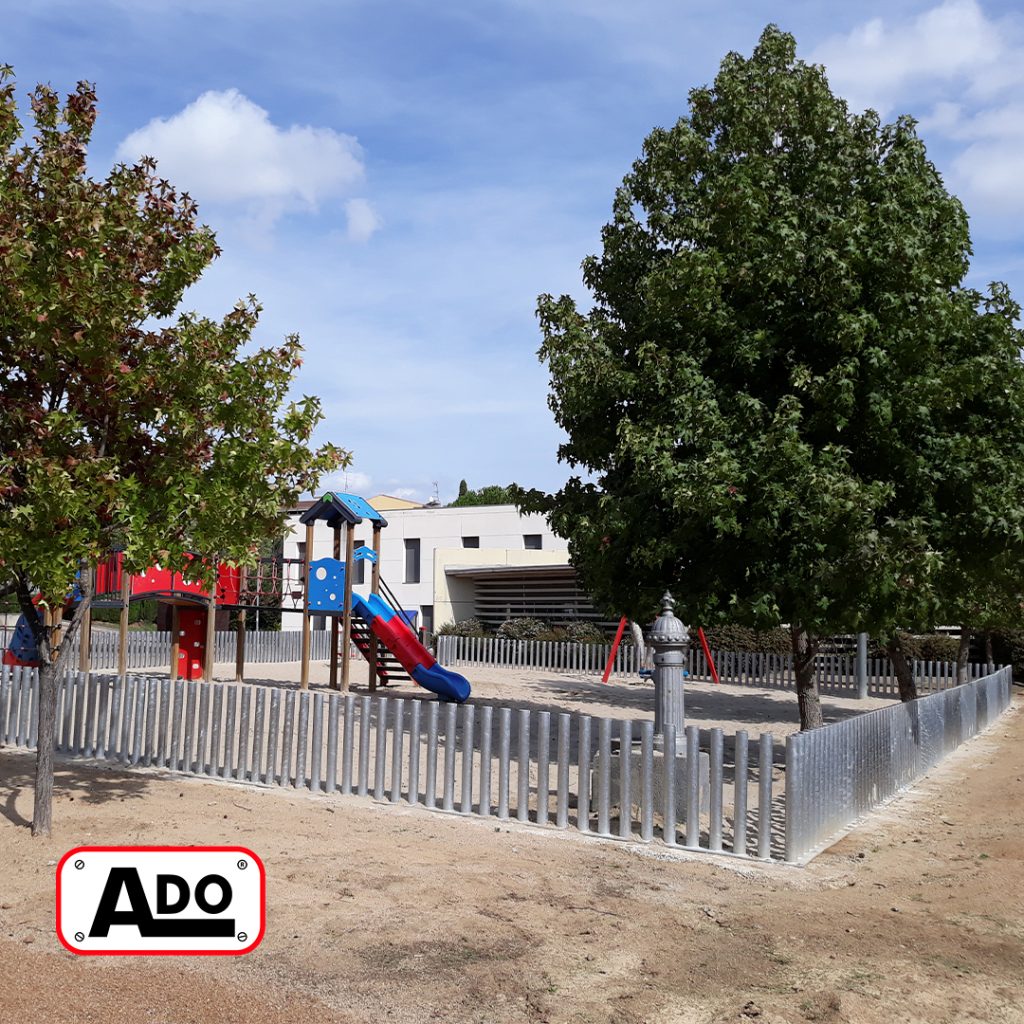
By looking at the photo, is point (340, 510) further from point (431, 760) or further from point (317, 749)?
point (431, 760)

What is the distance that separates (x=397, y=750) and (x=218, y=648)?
24300 mm

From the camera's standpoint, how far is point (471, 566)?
4659 cm

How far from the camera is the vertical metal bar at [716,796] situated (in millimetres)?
9133

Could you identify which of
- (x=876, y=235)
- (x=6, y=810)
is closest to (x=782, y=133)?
(x=876, y=235)

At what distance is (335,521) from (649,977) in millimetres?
18190

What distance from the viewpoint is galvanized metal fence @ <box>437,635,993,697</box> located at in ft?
95.4

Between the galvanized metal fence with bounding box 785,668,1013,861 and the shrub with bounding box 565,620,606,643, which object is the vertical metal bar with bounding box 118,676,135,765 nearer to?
the galvanized metal fence with bounding box 785,668,1013,861

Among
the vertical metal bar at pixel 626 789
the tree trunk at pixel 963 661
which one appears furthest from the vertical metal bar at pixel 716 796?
the tree trunk at pixel 963 661

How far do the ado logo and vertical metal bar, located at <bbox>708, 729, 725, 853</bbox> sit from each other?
4.61 metres

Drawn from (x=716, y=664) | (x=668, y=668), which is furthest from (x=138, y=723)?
(x=716, y=664)

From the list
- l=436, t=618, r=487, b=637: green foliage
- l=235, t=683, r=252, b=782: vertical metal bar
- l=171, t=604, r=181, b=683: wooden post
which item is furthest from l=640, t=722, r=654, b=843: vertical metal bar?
l=436, t=618, r=487, b=637: green foliage

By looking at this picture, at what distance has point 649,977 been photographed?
604cm

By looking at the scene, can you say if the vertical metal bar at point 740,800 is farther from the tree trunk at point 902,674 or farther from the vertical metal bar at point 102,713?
the tree trunk at point 902,674

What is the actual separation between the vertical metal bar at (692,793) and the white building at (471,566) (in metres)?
30.0
